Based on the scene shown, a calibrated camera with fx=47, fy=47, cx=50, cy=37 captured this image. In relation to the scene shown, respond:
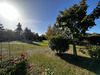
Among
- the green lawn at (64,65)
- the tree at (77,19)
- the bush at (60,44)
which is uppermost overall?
the tree at (77,19)

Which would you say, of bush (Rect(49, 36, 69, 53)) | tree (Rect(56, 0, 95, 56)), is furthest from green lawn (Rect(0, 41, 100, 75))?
tree (Rect(56, 0, 95, 56))

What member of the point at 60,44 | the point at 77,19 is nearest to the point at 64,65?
the point at 60,44

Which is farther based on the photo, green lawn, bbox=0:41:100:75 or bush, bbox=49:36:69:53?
bush, bbox=49:36:69:53

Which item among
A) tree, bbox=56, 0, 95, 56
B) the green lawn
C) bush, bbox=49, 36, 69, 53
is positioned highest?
tree, bbox=56, 0, 95, 56

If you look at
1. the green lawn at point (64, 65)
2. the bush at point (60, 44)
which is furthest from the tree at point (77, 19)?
the green lawn at point (64, 65)

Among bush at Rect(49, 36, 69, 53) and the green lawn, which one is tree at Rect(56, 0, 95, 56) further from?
the green lawn

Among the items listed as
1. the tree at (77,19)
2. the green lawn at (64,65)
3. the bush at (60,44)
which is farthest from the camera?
the bush at (60,44)

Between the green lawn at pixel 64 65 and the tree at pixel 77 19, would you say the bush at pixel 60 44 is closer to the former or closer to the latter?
the green lawn at pixel 64 65

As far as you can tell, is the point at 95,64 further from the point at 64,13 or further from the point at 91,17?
the point at 64,13

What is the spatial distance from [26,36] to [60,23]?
2769cm

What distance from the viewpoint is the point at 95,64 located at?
3.23m

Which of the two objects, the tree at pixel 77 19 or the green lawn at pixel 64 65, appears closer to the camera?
the green lawn at pixel 64 65

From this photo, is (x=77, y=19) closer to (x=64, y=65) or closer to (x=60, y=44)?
(x=60, y=44)

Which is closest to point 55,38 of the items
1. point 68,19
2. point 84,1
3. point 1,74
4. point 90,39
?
point 68,19
